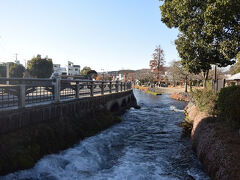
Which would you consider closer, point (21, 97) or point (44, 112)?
point (21, 97)

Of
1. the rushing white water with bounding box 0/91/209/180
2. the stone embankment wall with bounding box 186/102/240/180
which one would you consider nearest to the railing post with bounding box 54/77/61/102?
the rushing white water with bounding box 0/91/209/180

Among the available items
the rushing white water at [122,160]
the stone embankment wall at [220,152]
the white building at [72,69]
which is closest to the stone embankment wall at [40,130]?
the rushing white water at [122,160]

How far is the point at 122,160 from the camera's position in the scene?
7855 mm

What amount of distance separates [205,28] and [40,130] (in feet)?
31.0

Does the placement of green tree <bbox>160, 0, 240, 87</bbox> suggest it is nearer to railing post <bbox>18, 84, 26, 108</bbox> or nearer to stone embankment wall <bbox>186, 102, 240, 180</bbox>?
stone embankment wall <bbox>186, 102, 240, 180</bbox>

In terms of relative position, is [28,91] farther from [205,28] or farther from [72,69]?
[72,69]

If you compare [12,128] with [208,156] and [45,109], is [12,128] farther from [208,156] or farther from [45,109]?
[208,156]

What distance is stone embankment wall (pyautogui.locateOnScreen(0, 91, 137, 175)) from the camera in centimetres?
595

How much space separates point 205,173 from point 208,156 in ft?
1.85

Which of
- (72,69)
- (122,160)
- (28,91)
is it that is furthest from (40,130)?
(72,69)

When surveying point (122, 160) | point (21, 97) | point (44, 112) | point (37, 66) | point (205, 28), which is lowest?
point (122, 160)

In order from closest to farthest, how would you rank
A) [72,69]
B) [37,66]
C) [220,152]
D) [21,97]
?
1. [220,152]
2. [21,97]
3. [37,66]
4. [72,69]

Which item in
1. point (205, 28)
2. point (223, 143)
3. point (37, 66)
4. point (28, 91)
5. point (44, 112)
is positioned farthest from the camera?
point (37, 66)

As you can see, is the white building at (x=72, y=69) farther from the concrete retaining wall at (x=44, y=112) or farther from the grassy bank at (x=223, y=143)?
the grassy bank at (x=223, y=143)
